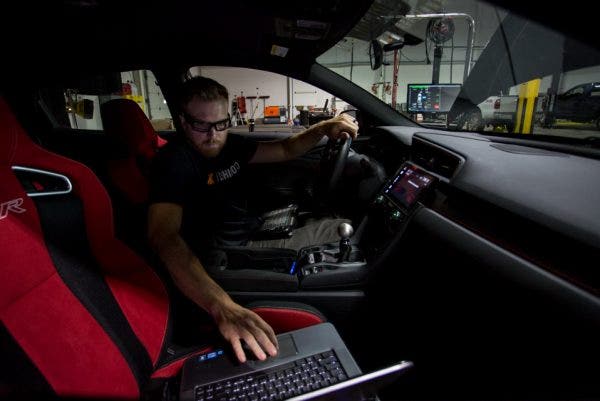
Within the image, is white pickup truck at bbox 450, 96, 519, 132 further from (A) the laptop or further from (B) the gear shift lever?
(A) the laptop

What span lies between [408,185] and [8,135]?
4.22 feet

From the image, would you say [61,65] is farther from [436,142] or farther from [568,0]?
[568,0]

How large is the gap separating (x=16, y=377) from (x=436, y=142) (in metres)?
1.44

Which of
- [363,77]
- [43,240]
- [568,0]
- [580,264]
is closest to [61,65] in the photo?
[43,240]

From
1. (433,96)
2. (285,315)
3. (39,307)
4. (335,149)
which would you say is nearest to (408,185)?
(335,149)

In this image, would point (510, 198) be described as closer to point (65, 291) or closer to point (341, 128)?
point (341, 128)

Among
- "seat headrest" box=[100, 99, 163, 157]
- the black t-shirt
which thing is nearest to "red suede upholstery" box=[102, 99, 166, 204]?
"seat headrest" box=[100, 99, 163, 157]

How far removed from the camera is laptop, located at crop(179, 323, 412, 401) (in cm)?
84

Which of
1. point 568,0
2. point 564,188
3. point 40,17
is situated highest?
point 40,17

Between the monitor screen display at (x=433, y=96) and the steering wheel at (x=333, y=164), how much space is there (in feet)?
2.79

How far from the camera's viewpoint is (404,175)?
1.52 metres

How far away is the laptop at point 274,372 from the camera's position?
0.84m

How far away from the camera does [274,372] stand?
0.89 metres

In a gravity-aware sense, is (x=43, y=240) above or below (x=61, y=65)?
below
